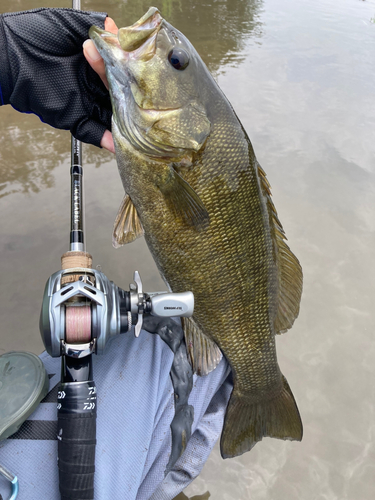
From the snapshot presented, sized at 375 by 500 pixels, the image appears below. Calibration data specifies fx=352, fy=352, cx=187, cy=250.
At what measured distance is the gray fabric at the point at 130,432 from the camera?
41.6 inches

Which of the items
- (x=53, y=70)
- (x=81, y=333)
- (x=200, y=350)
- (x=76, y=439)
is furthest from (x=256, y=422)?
(x=53, y=70)

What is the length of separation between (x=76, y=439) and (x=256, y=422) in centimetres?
83

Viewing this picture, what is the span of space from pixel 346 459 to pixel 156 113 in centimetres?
181

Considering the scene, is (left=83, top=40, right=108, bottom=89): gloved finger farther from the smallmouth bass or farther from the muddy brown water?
the muddy brown water

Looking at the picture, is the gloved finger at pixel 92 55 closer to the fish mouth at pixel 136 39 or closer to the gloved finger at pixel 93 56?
the gloved finger at pixel 93 56

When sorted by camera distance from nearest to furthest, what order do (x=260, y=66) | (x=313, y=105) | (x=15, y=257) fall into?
(x=15, y=257) → (x=313, y=105) → (x=260, y=66)

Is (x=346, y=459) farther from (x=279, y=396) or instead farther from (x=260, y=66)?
(x=260, y=66)

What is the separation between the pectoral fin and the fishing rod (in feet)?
1.00

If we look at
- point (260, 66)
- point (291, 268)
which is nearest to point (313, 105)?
point (260, 66)

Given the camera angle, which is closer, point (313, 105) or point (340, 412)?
point (340, 412)

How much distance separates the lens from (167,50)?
1.21 m

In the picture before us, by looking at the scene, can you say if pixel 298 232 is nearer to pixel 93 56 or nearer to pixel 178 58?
pixel 178 58

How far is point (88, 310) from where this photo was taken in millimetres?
1045

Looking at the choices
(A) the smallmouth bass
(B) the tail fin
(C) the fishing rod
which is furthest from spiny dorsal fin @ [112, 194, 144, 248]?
→ (B) the tail fin
